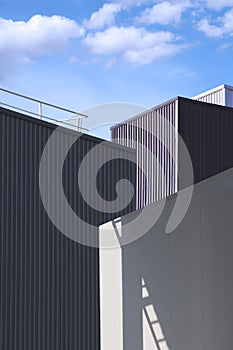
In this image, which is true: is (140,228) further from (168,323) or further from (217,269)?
(217,269)

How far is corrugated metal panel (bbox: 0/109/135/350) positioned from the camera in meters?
13.4

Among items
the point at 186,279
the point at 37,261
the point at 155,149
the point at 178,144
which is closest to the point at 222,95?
the point at 155,149

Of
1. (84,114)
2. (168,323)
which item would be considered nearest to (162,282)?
(168,323)

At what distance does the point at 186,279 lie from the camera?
10641mm

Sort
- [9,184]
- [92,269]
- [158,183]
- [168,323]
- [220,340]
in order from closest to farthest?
1. [220,340]
2. [168,323]
3. [9,184]
4. [92,269]
5. [158,183]

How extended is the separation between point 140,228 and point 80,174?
2.69 metres

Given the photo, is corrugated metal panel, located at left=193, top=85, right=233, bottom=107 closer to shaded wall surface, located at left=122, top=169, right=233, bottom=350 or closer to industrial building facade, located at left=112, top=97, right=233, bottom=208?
industrial building facade, located at left=112, top=97, right=233, bottom=208

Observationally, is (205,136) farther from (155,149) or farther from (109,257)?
(109,257)

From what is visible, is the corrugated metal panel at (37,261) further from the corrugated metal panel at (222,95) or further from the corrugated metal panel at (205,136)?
the corrugated metal panel at (222,95)

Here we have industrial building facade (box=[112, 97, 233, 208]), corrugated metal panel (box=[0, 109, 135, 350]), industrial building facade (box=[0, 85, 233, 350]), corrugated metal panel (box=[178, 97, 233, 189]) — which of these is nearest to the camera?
industrial building facade (box=[0, 85, 233, 350])

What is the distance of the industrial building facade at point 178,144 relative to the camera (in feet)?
57.1

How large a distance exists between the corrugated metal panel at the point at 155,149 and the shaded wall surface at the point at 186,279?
4741mm

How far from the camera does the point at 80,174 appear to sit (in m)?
14.8

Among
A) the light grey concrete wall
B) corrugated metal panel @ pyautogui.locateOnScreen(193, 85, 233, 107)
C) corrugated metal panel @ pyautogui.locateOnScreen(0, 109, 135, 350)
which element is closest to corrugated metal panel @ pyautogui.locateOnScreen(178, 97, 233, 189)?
corrugated metal panel @ pyautogui.locateOnScreen(193, 85, 233, 107)
